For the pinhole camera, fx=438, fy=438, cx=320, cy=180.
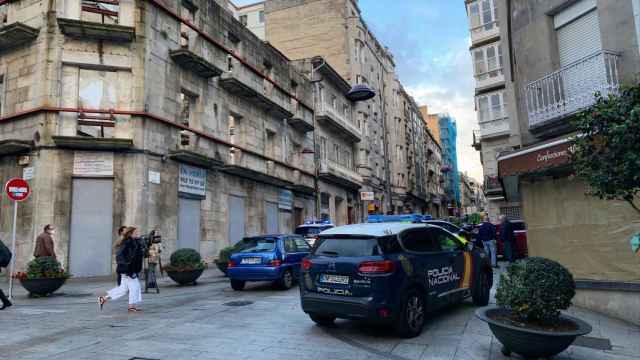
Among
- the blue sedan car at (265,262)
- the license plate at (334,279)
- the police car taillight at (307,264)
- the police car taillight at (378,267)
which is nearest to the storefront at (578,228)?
the police car taillight at (378,267)

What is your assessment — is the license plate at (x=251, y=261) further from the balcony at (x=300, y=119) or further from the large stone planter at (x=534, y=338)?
the balcony at (x=300, y=119)

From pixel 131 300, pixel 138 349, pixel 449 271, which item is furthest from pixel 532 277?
pixel 131 300

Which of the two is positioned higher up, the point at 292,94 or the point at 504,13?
the point at 292,94

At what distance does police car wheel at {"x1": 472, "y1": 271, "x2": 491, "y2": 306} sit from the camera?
9.07 meters

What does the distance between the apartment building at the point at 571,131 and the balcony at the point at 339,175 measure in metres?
21.5

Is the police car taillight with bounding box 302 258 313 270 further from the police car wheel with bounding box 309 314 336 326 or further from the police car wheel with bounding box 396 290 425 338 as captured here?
the police car wheel with bounding box 396 290 425 338

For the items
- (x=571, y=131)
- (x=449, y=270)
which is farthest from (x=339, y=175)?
(x=449, y=270)

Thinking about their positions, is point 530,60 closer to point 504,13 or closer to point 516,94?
point 516,94

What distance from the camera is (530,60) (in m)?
10.7

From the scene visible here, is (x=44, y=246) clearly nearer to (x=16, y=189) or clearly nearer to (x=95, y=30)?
(x=16, y=189)

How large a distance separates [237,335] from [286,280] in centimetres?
574

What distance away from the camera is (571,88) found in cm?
931

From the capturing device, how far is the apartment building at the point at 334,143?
33.0 metres

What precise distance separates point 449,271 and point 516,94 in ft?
19.2
